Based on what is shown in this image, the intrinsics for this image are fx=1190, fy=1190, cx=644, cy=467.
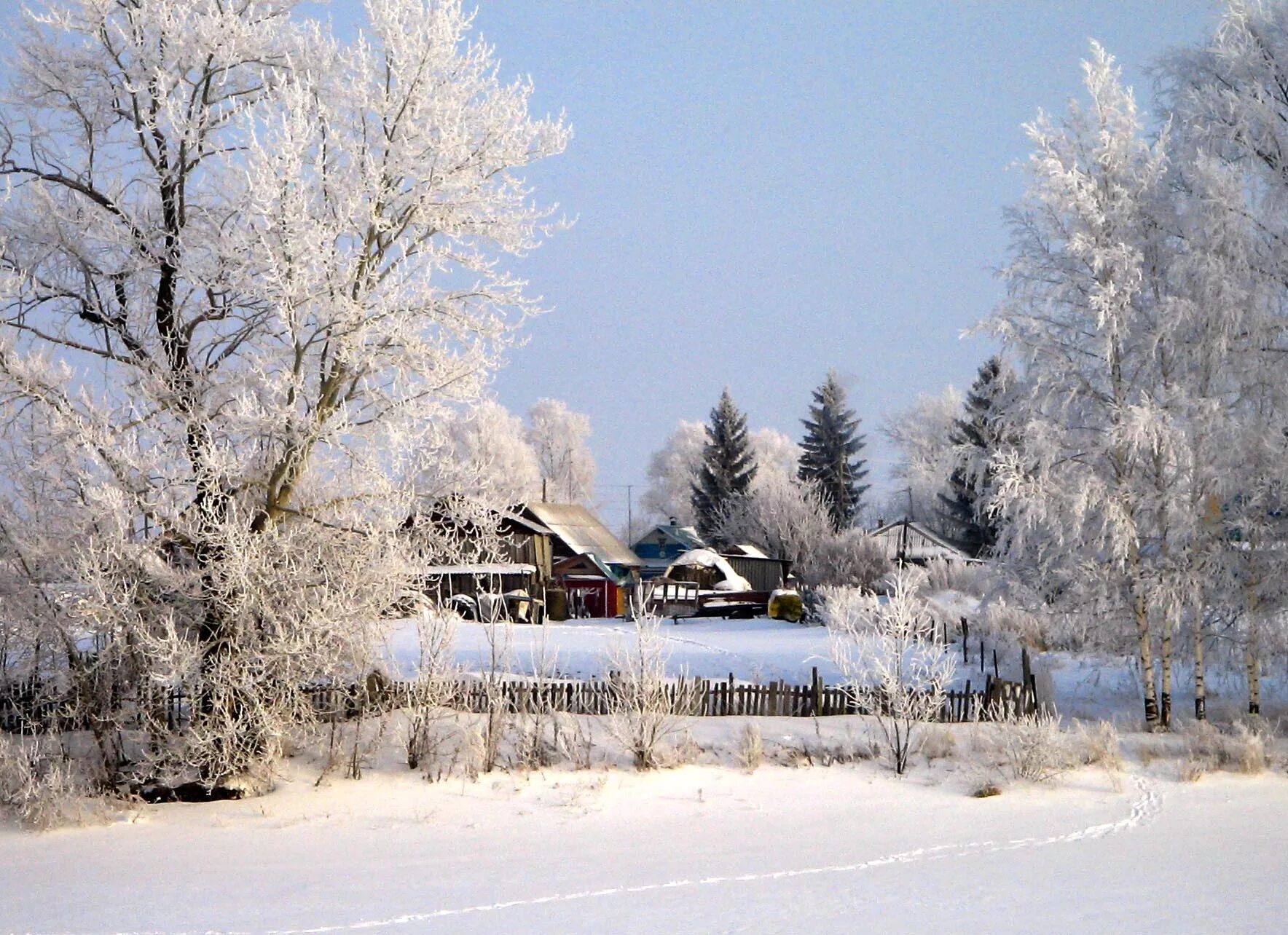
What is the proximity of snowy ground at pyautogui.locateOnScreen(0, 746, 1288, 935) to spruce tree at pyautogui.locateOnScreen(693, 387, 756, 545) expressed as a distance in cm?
4625

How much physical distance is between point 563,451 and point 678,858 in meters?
78.2

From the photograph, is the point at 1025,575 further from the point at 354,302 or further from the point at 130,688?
the point at 130,688

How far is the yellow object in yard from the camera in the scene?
1399 inches

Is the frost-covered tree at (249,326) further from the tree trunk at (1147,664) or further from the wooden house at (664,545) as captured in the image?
the wooden house at (664,545)

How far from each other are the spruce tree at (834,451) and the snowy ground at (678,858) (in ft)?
149

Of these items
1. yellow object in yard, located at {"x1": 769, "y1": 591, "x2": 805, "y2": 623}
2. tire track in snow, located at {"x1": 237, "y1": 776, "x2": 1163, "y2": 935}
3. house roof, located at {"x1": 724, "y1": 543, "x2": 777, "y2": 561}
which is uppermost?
house roof, located at {"x1": 724, "y1": 543, "x2": 777, "y2": 561}

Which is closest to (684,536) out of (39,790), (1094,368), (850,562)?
(850,562)

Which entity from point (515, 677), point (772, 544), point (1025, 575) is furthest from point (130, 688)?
point (772, 544)

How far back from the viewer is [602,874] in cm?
1173

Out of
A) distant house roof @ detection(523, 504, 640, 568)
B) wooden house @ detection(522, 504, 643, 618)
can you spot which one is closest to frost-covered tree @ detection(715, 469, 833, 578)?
distant house roof @ detection(523, 504, 640, 568)

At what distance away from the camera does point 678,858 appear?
12.5 metres

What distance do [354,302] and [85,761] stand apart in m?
6.60

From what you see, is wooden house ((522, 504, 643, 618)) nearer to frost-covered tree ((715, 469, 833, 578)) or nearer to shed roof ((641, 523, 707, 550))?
frost-covered tree ((715, 469, 833, 578))

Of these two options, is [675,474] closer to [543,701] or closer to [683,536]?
[683,536]
